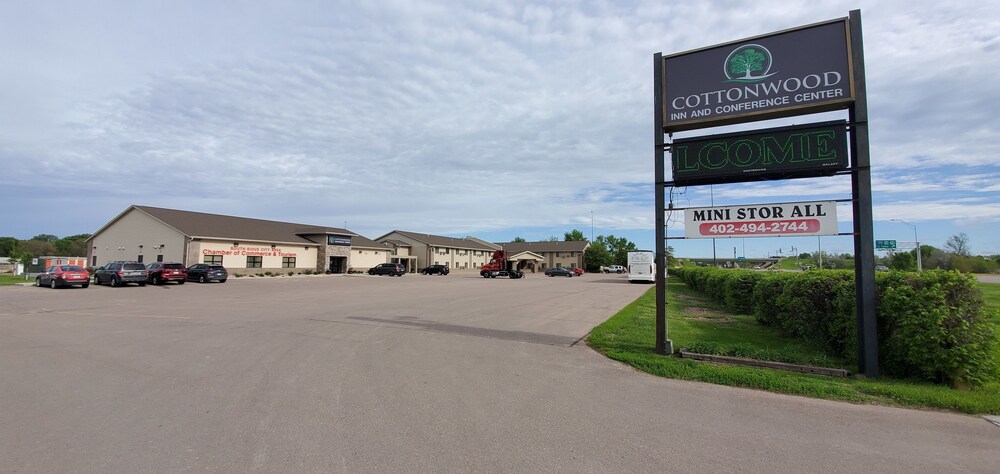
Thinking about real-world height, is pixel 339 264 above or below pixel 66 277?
above

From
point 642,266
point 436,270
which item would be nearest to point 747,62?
point 642,266

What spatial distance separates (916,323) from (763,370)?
1934mm

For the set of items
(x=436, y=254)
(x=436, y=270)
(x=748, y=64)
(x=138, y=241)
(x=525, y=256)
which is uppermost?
(x=748, y=64)

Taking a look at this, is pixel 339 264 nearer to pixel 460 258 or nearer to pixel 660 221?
pixel 460 258

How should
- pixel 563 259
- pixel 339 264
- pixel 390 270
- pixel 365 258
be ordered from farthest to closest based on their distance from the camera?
pixel 563 259
pixel 365 258
pixel 339 264
pixel 390 270

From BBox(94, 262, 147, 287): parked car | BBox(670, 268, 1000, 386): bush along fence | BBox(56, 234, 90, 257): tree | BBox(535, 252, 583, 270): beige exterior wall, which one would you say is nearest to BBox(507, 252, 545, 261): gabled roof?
BBox(535, 252, 583, 270): beige exterior wall

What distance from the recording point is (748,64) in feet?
27.1

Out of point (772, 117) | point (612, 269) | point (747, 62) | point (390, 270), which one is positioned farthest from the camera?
point (612, 269)

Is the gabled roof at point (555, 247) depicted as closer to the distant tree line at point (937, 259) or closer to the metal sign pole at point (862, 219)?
the distant tree line at point (937, 259)

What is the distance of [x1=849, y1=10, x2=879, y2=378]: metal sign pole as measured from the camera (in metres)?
6.74

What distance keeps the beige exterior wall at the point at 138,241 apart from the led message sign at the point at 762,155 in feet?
146

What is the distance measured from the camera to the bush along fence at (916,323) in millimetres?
5848

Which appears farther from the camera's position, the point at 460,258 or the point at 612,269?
the point at 612,269

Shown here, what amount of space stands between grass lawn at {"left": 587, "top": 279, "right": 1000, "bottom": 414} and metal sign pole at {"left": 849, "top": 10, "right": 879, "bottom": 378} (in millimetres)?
521
